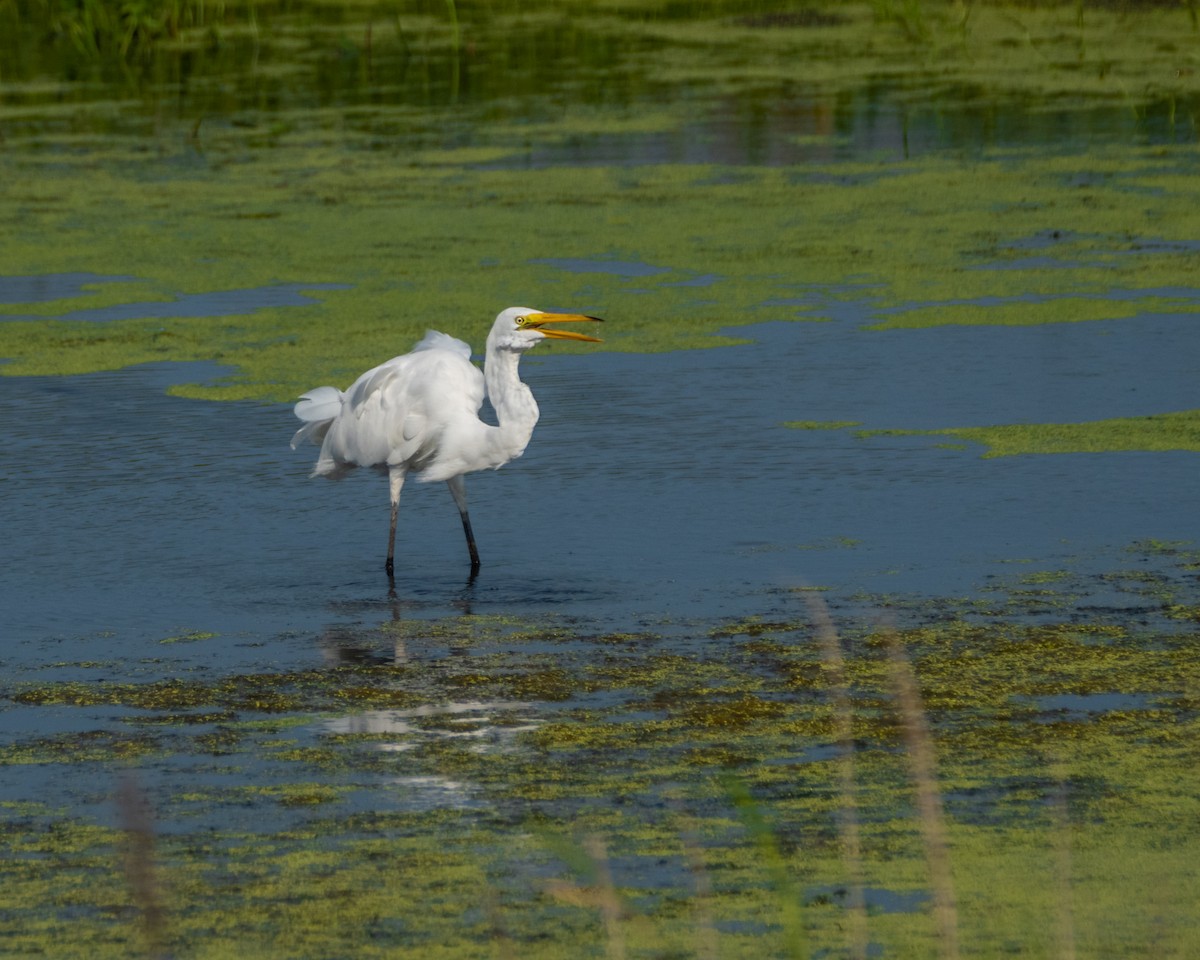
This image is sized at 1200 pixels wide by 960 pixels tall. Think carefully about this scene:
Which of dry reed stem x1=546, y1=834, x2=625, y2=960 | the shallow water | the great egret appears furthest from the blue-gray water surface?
dry reed stem x1=546, y1=834, x2=625, y2=960

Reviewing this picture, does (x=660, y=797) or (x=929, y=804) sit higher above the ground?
(x=929, y=804)

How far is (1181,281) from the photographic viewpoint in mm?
7863

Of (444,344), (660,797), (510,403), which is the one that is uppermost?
(444,344)

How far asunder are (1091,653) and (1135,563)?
72 centimetres

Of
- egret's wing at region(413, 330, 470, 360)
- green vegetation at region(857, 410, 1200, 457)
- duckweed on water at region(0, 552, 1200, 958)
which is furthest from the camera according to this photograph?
green vegetation at region(857, 410, 1200, 457)

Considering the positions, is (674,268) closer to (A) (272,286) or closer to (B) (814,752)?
(A) (272,286)

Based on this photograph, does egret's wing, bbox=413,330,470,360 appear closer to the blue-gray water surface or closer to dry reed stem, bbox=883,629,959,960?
the blue-gray water surface

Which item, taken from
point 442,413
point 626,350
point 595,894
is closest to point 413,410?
point 442,413

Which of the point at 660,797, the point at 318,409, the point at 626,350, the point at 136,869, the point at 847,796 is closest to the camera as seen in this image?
the point at 136,869

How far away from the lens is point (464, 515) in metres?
5.15

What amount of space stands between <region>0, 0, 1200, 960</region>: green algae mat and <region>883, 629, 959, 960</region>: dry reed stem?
0.02 metres

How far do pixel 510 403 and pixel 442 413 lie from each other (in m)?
0.20

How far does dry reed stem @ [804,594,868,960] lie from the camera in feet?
7.97

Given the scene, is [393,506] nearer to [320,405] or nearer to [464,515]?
[464,515]
